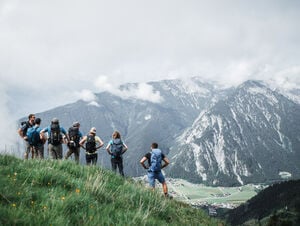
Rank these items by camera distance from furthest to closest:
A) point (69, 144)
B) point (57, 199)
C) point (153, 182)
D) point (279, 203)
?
1. point (279, 203)
2. point (69, 144)
3. point (153, 182)
4. point (57, 199)

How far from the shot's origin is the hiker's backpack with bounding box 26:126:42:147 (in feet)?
54.7

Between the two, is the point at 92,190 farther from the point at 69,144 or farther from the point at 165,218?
the point at 69,144

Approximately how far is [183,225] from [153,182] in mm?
9139

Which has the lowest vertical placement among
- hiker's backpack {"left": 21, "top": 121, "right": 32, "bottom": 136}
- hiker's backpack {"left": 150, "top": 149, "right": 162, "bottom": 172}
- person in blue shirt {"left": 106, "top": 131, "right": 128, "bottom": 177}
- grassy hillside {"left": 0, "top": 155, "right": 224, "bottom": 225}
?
grassy hillside {"left": 0, "top": 155, "right": 224, "bottom": 225}

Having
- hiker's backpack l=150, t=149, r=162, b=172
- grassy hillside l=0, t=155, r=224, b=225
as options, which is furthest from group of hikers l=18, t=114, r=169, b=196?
grassy hillside l=0, t=155, r=224, b=225

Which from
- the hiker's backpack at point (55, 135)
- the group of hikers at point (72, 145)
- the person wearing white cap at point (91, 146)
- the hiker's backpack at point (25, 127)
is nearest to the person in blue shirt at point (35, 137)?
the group of hikers at point (72, 145)

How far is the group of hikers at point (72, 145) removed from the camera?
16.6m

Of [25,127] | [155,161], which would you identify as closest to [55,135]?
[25,127]

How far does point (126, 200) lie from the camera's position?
7.64m

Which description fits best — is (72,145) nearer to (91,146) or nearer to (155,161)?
(91,146)

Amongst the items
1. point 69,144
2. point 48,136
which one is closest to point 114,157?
point 69,144

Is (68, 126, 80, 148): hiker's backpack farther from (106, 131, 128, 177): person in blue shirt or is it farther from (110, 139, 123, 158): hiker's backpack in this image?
(110, 139, 123, 158): hiker's backpack

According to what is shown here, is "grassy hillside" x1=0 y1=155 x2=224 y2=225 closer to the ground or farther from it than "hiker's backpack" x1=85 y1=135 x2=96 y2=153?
closer to the ground

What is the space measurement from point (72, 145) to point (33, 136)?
244 cm
